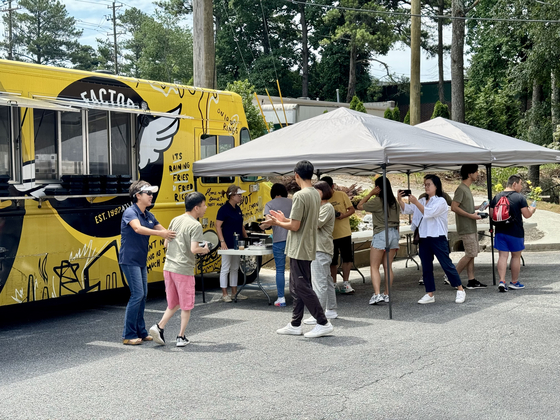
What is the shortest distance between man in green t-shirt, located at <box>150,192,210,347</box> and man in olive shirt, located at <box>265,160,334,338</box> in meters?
0.91

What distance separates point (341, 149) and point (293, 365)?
132 inches

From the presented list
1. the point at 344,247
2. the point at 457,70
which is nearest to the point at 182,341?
the point at 344,247

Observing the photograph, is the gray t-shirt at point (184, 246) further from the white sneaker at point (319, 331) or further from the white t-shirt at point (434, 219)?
the white t-shirt at point (434, 219)

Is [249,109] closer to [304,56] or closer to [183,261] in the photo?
[183,261]

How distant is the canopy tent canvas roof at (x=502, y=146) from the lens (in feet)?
36.4

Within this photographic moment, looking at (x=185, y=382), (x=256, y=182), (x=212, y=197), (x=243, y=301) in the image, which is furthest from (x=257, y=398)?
(x=256, y=182)

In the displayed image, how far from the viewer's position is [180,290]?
22.9ft

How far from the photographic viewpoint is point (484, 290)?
1029 centimetres

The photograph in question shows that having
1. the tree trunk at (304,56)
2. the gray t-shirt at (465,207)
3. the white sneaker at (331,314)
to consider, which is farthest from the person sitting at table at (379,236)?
the tree trunk at (304,56)

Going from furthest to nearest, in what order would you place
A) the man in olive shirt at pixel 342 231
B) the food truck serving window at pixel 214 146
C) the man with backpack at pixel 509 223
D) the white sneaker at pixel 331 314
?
the food truck serving window at pixel 214 146 → the man with backpack at pixel 509 223 → the man in olive shirt at pixel 342 231 → the white sneaker at pixel 331 314

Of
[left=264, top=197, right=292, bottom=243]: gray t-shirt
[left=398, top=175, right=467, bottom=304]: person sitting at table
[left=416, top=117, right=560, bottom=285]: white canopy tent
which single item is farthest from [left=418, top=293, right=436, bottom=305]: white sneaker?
[left=264, top=197, right=292, bottom=243]: gray t-shirt

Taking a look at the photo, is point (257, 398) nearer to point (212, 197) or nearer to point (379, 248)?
point (379, 248)

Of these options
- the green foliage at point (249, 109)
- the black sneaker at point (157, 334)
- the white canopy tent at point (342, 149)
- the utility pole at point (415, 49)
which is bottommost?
the black sneaker at point (157, 334)

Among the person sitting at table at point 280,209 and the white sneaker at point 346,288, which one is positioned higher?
the person sitting at table at point 280,209
